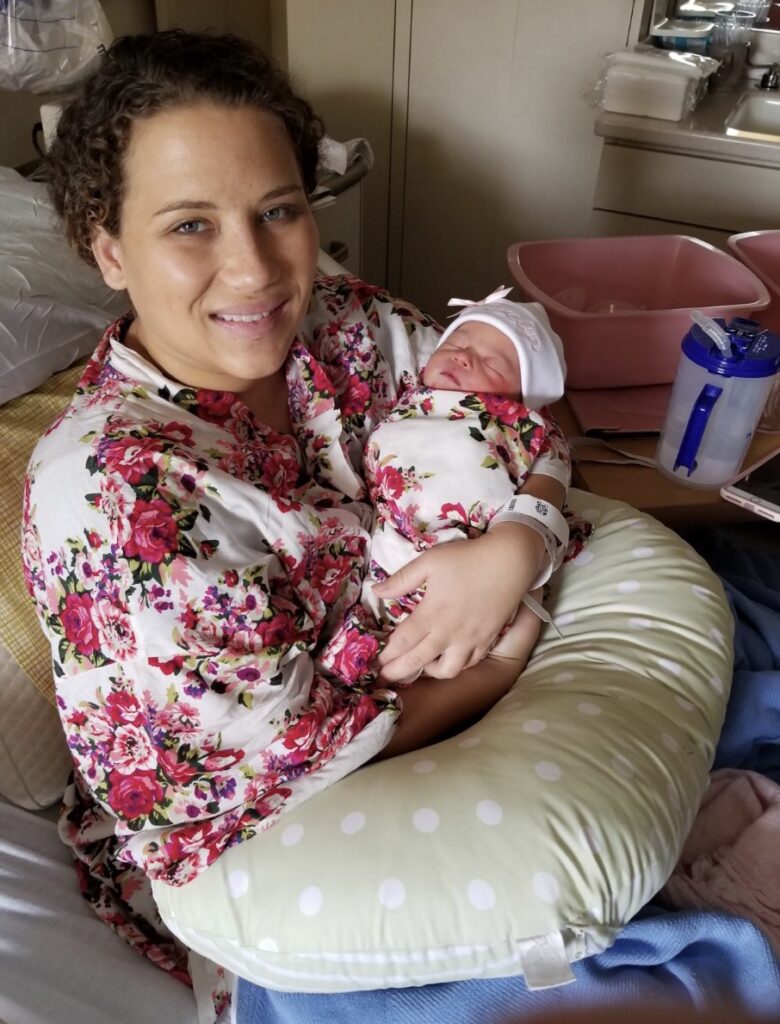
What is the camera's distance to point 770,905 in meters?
0.89

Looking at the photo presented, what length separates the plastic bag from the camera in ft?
3.89

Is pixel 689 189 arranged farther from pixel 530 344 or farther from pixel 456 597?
pixel 456 597

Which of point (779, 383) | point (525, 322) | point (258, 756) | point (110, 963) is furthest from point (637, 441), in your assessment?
point (110, 963)

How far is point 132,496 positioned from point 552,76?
6.06 feet

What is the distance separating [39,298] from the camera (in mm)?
1127

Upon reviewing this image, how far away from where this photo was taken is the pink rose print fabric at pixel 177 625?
765 millimetres

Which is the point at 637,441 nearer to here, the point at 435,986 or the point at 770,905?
the point at 770,905

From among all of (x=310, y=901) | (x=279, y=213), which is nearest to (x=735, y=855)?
(x=310, y=901)

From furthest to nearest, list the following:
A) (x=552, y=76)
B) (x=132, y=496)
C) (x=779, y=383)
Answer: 1. (x=552, y=76)
2. (x=779, y=383)
3. (x=132, y=496)

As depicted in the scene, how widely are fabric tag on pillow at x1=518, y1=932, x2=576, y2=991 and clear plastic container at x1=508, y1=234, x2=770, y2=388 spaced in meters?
0.96

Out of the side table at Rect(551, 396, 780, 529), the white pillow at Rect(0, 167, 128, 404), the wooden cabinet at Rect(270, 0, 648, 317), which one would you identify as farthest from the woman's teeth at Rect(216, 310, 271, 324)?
the wooden cabinet at Rect(270, 0, 648, 317)

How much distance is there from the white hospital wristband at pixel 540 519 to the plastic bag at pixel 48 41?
91 centimetres

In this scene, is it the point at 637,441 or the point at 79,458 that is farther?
the point at 637,441

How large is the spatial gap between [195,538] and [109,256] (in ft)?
1.14
